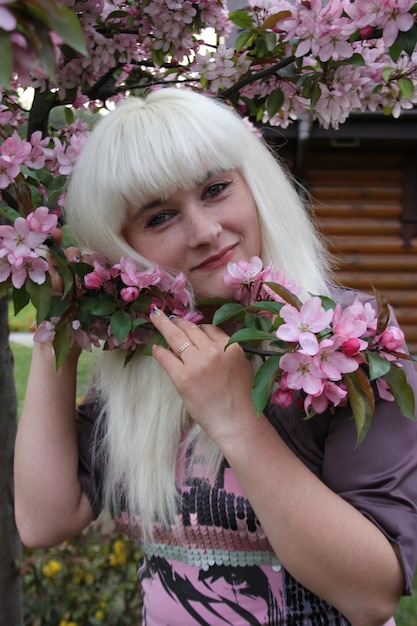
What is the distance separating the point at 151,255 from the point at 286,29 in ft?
1.82

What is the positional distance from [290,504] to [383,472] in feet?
0.58

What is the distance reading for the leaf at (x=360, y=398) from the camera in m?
0.96

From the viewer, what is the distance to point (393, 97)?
1.73 metres

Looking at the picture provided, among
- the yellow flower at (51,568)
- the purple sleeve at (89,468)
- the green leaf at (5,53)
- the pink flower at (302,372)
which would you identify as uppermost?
the green leaf at (5,53)

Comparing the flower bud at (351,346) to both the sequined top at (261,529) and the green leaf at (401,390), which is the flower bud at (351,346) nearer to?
the green leaf at (401,390)

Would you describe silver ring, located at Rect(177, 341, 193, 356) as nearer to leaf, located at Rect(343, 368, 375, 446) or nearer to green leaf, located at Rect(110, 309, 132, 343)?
green leaf, located at Rect(110, 309, 132, 343)

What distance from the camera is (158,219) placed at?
131cm

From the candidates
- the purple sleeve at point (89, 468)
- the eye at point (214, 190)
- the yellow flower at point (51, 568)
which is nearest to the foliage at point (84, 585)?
the yellow flower at point (51, 568)

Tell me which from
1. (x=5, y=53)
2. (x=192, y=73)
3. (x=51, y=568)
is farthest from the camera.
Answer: (x=51, y=568)

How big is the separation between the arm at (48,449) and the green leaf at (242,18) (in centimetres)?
86

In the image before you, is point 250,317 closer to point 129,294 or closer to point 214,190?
point 129,294

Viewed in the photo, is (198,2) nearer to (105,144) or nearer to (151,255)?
(105,144)

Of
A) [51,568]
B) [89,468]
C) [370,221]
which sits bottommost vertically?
[370,221]

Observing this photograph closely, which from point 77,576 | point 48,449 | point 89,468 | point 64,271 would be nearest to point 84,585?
point 77,576
